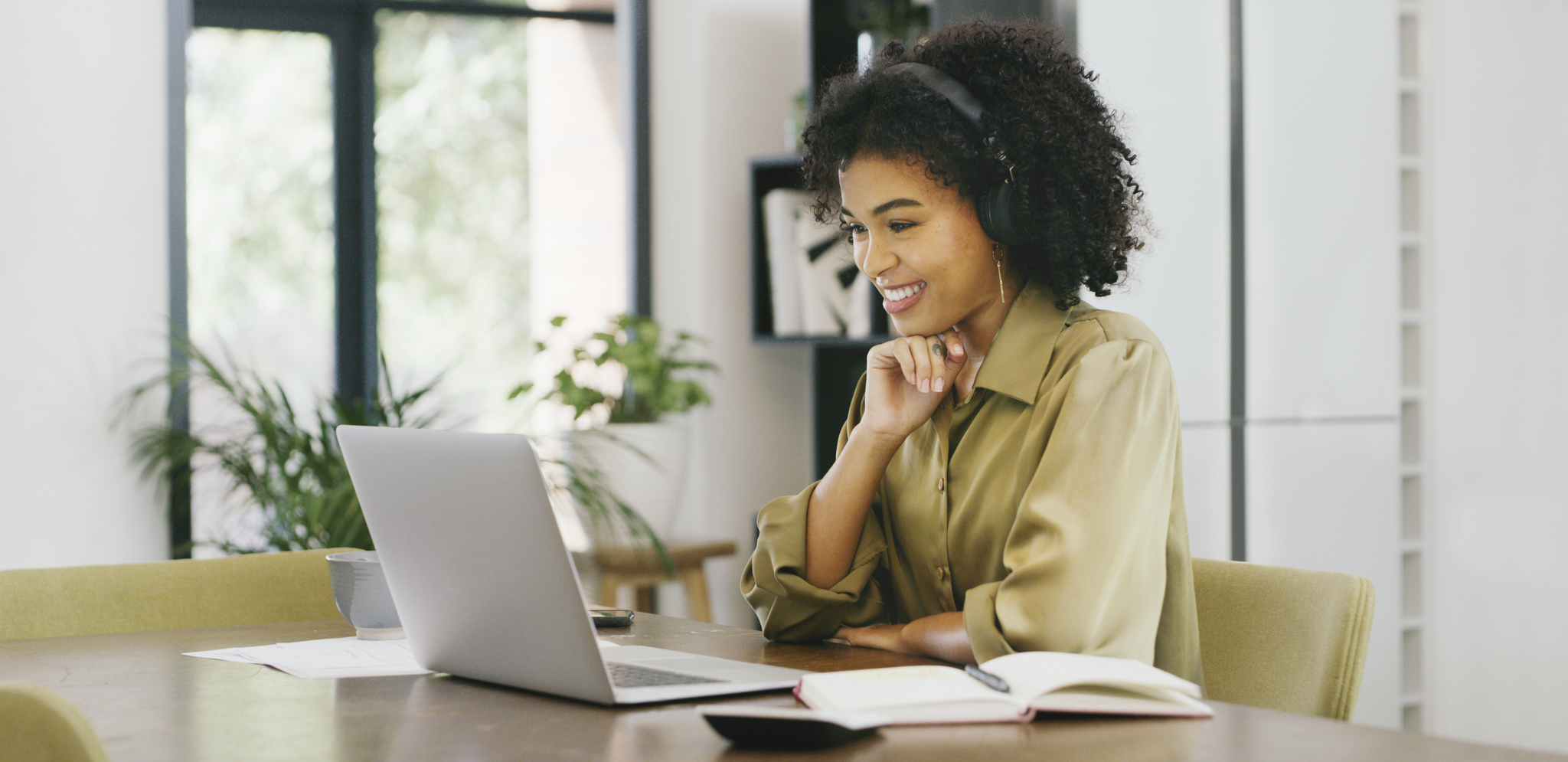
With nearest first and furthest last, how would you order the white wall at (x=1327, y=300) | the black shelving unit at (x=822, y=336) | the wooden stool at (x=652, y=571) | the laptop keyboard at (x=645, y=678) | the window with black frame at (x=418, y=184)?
the laptop keyboard at (x=645, y=678) → the white wall at (x=1327, y=300) → the wooden stool at (x=652, y=571) → the black shelving unit at (x=822, y=336) → the window with black frame at (x=418, y=184)

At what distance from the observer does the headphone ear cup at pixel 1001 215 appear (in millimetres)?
1556

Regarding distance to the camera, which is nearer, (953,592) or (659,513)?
(953,592)

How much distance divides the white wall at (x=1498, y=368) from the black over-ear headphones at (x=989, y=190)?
3.99 feet

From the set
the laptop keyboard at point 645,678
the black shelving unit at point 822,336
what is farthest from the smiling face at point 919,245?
the black shelving unit at point 822,336

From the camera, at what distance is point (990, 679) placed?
102 centimetres

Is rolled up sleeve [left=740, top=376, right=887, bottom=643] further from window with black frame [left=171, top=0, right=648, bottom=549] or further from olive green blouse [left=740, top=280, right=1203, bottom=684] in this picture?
window with black frame [left=171, top=0, right=648, bottom=549]

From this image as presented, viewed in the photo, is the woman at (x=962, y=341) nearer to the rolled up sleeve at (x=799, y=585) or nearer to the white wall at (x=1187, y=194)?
the rolled up sleeve at (x=799, y=585)

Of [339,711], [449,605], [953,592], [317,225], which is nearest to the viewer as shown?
[339,711]

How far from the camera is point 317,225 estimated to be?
389 centimetres

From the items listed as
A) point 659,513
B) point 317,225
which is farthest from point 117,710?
point 317,225

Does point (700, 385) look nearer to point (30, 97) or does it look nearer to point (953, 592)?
point (30, 97)

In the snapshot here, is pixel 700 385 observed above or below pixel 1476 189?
below

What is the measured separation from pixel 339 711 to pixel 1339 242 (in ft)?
6.58

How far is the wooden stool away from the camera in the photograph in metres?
3.28
